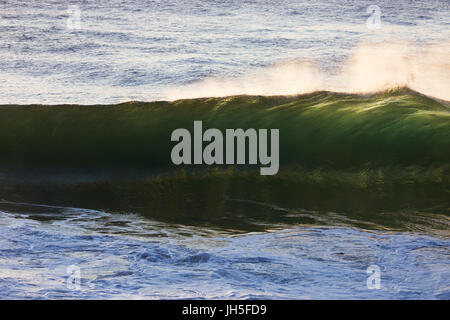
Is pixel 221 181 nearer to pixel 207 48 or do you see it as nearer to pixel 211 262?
pixel 211 262

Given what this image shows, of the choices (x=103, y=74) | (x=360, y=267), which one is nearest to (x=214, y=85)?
(x=103, y=74)

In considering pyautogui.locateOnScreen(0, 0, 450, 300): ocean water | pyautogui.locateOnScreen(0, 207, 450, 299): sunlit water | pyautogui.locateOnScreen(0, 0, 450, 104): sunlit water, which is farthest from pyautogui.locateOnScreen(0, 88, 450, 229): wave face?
pyautogui.locateOnScreen(0, 0, 450, 104): sunlit water

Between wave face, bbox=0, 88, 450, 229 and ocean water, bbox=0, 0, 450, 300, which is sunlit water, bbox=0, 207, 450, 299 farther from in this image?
wave face, bbox=0, 88, 450, 229

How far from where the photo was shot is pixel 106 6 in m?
22.0

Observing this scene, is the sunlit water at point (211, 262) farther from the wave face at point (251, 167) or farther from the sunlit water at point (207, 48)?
the sunlit water at point (207, 48)

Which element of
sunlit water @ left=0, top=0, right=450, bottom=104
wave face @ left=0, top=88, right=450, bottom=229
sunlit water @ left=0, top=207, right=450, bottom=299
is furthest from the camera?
sunlit water @ left=0, top=0, right=450, bottom=104

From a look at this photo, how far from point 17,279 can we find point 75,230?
1.49 m

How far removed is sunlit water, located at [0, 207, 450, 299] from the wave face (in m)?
0.55

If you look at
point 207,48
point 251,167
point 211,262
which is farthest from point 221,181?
point 207,48

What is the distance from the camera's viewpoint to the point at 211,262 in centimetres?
607

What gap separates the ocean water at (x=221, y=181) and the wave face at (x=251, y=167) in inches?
1.0

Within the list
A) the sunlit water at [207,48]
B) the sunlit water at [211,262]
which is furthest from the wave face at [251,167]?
the sunlit water at [207,48]

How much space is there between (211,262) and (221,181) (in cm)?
268

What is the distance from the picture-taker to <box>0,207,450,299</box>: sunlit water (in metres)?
5.40
